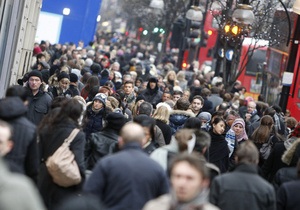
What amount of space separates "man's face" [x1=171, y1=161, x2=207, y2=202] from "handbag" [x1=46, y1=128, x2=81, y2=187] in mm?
3816

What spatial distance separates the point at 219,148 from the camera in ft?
47.3

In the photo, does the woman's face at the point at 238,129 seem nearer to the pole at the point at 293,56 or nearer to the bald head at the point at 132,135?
the bald head at the point at 132,135

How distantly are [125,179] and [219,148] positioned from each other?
5.50 m

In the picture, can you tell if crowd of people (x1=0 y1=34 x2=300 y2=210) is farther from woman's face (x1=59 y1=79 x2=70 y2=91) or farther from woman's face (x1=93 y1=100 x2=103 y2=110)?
woman's face (x1=59 y1=79 x2=70 y2=91)

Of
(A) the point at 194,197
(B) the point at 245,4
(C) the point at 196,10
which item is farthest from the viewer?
(C) the point at 196,10

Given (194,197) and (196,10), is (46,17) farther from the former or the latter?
(194,197)

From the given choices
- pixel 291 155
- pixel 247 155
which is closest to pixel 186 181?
pixel 247 155

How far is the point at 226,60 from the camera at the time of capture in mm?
35750

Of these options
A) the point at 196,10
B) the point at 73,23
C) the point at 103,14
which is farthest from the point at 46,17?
the point at 103,14

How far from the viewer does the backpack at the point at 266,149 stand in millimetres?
15062

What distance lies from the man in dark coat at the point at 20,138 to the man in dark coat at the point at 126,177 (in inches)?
42.7

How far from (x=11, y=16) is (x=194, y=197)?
15.8 m

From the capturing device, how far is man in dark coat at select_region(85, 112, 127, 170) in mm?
12195

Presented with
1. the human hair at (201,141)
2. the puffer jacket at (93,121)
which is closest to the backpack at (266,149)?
the puffer jacket at (93,121)
